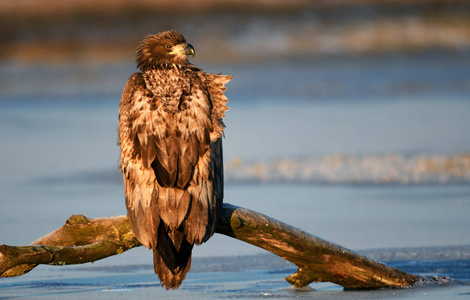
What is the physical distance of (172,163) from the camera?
5.70 meters

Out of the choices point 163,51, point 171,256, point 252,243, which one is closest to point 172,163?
point 171,256

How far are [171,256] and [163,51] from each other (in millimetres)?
1538

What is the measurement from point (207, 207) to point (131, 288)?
1.24 meters

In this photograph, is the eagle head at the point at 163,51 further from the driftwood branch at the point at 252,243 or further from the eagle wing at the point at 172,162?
the driftwood branch at the point at 252,243

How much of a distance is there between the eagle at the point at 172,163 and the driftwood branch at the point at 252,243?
0.29 m

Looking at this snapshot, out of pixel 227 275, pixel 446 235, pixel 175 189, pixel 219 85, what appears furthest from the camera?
pixel 446 235

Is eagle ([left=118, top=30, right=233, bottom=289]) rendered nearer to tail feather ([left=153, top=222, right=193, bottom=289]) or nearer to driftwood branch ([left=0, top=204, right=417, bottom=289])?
tail feather ([left=153, top=222, right=193, bottom=289])

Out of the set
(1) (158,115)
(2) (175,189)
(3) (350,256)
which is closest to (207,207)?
(2) (175,189)

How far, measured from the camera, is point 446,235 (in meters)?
8.41

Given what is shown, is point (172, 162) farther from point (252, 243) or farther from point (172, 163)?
point (252, 243)

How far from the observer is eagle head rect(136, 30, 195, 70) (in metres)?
6.42

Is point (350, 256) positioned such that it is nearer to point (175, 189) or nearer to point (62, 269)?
point (175, 189)

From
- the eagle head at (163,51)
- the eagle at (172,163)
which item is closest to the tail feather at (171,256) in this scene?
the eagle at (172,163)

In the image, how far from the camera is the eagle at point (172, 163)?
572 cm
